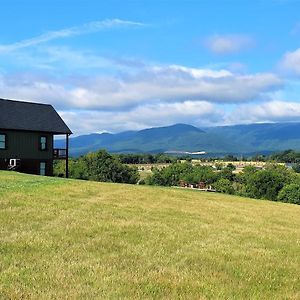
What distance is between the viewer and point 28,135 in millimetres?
46125

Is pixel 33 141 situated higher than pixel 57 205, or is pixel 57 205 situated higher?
pixel 33 141

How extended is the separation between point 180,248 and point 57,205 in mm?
6978

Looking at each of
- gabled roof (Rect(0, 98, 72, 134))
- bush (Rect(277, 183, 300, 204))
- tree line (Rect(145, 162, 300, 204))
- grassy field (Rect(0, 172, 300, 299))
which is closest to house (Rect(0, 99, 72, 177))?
gabled roof (Rect(0, 98, 72, 134))

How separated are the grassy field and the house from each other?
2785 cm

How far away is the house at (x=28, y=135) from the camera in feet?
146

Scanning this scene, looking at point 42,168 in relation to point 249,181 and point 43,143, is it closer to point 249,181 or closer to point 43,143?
point 43,143

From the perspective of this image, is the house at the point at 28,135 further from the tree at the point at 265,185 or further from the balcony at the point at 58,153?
the tree at the point at 265,185

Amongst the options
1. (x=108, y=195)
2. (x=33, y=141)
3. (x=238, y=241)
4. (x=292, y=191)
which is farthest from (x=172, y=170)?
(x=238, y=241)

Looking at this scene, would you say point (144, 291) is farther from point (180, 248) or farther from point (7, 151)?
point (7, 151)

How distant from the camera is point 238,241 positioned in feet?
41.7

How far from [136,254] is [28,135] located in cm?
3812

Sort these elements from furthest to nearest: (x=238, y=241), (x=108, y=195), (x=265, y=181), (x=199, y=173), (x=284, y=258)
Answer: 1. (x=199, y=173)
2. (x=265, y=181)
3. (x=108, y=195)
4. (x=238, y=241)
5. (x=284, y=258)

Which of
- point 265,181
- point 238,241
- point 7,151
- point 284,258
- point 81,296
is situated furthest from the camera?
point 265,181

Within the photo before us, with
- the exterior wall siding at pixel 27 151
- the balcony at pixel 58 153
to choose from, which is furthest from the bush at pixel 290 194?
the exterior wall siding at pixel 27 151
